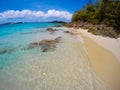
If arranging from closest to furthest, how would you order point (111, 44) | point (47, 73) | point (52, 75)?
1. point (52, 75)
2. point (47, 73)
3. point (111, 44)

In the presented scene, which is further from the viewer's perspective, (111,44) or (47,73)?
(111,44)

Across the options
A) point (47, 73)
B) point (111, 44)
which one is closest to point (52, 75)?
point (47, 73)

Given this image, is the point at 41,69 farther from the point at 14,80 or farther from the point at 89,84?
the point at 89,84

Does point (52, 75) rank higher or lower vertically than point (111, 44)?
lower

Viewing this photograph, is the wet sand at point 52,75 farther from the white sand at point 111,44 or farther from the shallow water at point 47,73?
the white sand at point 111,44

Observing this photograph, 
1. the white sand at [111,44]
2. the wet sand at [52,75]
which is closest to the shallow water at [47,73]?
the wet sand at [52,75]

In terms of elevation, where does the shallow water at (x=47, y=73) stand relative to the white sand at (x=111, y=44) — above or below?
below

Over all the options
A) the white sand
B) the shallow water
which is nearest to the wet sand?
the shallow water

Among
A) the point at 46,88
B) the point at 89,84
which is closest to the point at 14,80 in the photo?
the point at 46,88

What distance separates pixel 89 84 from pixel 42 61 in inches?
139

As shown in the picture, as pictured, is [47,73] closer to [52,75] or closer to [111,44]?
[52,75]

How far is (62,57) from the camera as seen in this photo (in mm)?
8055

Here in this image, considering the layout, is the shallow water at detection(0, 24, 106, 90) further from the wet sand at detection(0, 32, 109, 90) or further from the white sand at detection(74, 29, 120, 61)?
the white sand at detection(74, 29, 120, 61)

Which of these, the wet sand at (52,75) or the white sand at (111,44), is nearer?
the wet sand at (52,75)
